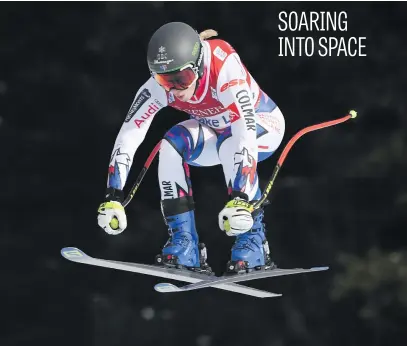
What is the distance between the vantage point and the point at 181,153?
8164mm

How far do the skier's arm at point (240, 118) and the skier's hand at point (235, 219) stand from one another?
22cm

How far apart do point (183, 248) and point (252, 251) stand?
1.46 feet

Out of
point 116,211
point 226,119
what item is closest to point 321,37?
point 226,119

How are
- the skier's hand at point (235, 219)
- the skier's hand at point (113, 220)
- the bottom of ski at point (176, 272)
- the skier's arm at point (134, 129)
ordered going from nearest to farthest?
1. the skier's hand at point (235, 219)
2. the skier's hand at point (113, 220)
3. the bottom of ski at point (176, 272)
4. the skier's arm at point (134, 129)

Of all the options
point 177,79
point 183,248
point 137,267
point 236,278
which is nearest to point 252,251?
point 236,278

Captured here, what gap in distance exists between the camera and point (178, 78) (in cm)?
775

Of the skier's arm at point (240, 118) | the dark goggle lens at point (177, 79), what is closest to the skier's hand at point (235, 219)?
the skier's arm at point (240, 118)

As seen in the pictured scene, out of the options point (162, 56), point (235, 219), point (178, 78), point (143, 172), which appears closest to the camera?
point (235, 219)

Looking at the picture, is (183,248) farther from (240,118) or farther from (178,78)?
(178,78)

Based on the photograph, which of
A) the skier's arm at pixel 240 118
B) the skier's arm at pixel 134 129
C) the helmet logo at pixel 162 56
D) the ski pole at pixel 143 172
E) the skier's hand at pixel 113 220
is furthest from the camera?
the ski pole at pixel 143 172

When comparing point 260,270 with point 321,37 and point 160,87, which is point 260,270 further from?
point 321,37

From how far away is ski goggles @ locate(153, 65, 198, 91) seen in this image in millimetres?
7711

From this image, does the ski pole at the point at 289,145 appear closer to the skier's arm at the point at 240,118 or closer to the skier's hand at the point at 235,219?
the skier's arm at the point at 240,118

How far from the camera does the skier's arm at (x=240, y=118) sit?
306 inches
